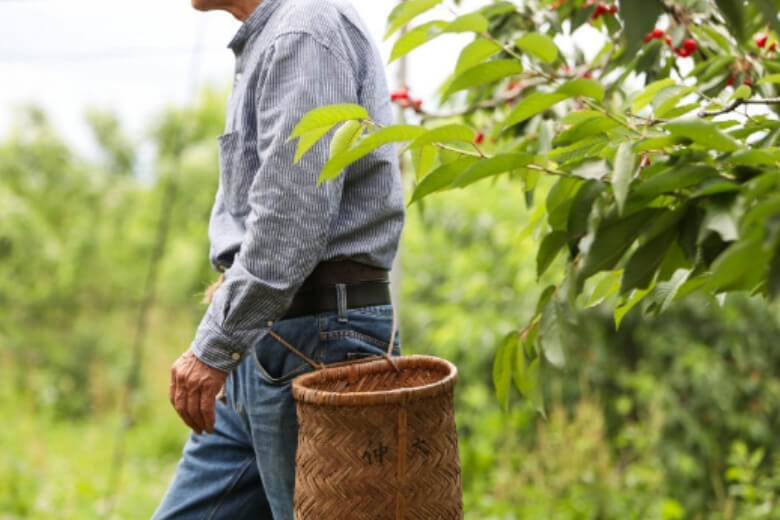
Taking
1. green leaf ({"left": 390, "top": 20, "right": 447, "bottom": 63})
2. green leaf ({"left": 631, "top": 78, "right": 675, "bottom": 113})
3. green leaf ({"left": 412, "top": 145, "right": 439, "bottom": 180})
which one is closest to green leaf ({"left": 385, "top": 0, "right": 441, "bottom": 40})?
green leaf ({"left": 390, "top": 20, "right": 447, "bottom": 63})

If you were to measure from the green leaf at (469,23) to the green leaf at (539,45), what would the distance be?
4 cm

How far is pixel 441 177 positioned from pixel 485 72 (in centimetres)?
12

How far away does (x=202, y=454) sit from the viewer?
4.48 feet

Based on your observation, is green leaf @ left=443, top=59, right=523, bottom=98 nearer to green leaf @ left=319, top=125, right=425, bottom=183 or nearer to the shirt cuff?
green leaf @ left=319, top=125, right=425, bottom=183

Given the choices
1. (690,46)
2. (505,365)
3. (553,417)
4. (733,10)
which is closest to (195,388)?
(505,365)

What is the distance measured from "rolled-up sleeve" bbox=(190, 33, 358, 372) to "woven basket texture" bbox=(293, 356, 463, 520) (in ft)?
0.38

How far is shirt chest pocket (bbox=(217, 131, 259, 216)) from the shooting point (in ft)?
4.07

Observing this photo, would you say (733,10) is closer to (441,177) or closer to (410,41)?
(441,177)

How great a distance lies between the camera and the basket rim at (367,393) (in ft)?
3.41

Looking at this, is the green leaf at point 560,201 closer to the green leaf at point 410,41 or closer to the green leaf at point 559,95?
the green leaf at point 559,95

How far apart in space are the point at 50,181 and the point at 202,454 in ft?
23.0

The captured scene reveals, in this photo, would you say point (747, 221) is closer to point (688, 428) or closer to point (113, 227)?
point (688, 428)

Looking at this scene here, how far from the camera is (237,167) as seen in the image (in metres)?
1.25

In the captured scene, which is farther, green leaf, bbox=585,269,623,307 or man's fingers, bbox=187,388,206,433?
man's fingers, bbox=187,388,206,433
